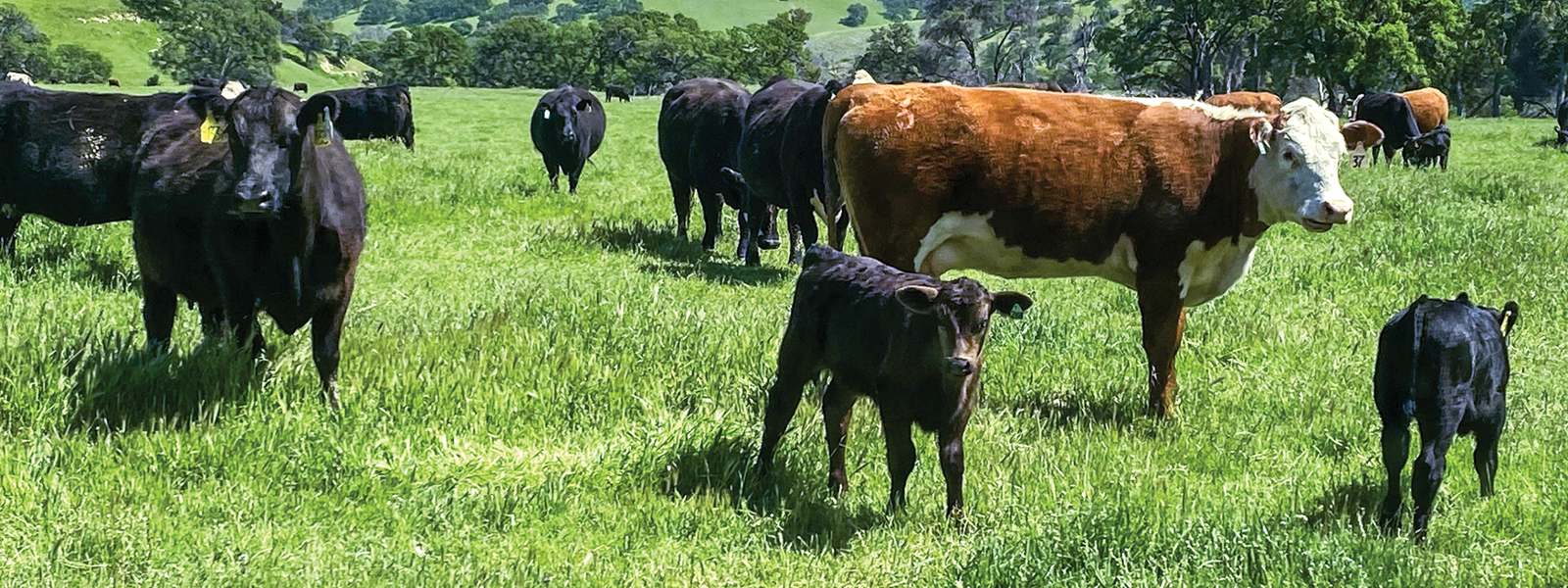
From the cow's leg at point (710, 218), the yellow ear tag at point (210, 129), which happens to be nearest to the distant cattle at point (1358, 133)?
the yellow ear tag at point (210, 129)

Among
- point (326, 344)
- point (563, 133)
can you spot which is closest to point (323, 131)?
point (326, 344)

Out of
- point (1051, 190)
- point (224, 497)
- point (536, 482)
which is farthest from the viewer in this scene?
point (1051, 190)

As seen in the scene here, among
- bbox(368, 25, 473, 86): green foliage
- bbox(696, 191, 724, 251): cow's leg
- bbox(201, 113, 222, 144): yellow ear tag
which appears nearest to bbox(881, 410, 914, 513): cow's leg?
bbox(201, 113, 222, 144): yellow ear tag

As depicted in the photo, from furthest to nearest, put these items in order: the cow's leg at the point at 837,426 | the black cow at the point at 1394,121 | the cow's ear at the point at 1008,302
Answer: the black cow at the point at 1394,121 → the cow's leg at the point at 837,426 → the cow's ear at the point at 1008,302

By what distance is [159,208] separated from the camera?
537 centimetres

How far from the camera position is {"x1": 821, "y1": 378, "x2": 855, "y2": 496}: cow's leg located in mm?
4520

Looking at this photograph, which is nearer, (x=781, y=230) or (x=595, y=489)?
(x=595, y=489)

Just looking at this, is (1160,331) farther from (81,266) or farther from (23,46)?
(23,46)

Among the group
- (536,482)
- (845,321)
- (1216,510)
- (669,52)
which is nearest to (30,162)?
(536,482)

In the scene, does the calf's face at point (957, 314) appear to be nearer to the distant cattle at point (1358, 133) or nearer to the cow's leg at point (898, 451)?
the cow's leg at point (898, 451)

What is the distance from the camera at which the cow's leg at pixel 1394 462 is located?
415 centimetres

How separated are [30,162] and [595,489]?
625cm

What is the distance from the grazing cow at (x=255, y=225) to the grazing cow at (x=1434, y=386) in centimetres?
410

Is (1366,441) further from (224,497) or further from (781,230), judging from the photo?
(781,230)
